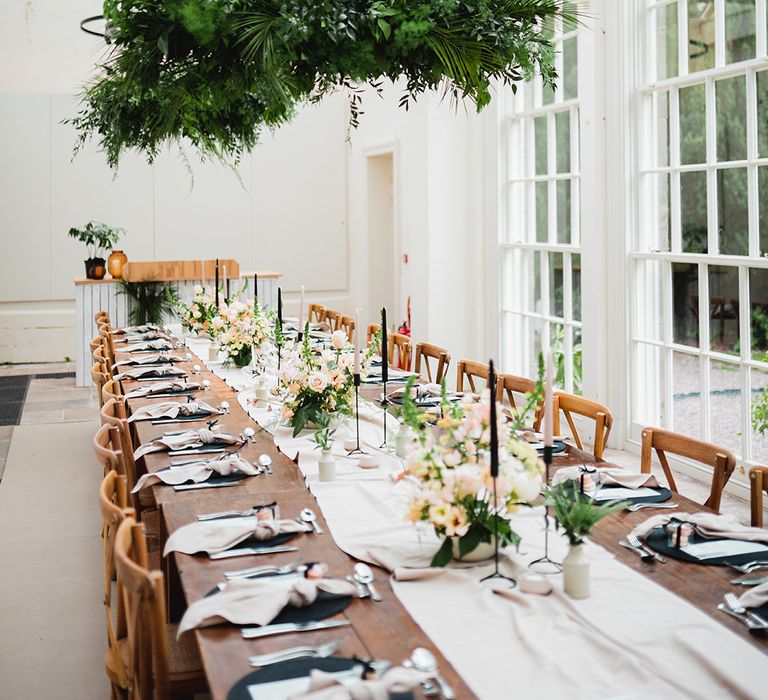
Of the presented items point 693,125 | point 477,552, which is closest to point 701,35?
point 693,125

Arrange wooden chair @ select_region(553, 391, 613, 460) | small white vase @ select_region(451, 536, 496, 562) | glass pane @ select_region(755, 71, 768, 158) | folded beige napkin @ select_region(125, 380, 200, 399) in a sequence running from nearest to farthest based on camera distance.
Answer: small white vase @ select_region(451, 536, 496, 562) < wooden chair @ select_region(553, 391, 613, 460) < folded beige napkin @ select_region(125, 380, 200, 399) < glass pane @ select_region(755, 71, 768, 158)

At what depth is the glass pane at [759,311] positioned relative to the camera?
5.94m

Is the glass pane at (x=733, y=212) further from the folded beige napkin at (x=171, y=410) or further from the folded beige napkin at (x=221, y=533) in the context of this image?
the folded beige napkin at (x=221, y=533)

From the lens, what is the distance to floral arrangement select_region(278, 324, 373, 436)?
14.1 feet

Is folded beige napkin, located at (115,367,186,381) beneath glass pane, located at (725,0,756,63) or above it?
beneath

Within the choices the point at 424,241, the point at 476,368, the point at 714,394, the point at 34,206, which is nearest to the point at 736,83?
the point at 714,394

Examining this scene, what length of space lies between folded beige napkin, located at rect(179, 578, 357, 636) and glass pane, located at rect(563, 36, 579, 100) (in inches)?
241

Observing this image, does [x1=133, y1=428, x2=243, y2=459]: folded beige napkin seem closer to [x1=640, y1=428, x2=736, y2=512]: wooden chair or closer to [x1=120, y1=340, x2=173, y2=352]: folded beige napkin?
[x1=640, y1=428, x2=736, y2=512]: wooden chair

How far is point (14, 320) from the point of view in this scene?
1242cm

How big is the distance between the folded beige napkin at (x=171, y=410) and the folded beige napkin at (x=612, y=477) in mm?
2004

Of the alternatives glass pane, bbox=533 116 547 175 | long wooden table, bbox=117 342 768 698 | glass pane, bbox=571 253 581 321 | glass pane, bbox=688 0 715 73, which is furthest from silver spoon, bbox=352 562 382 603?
glass pane, bbox=533 116 547 175

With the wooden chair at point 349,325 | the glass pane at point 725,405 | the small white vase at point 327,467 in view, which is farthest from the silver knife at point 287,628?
the wooden chair at point 349,325

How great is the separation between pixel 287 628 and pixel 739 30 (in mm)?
4938

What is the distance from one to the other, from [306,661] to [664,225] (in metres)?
5.35
